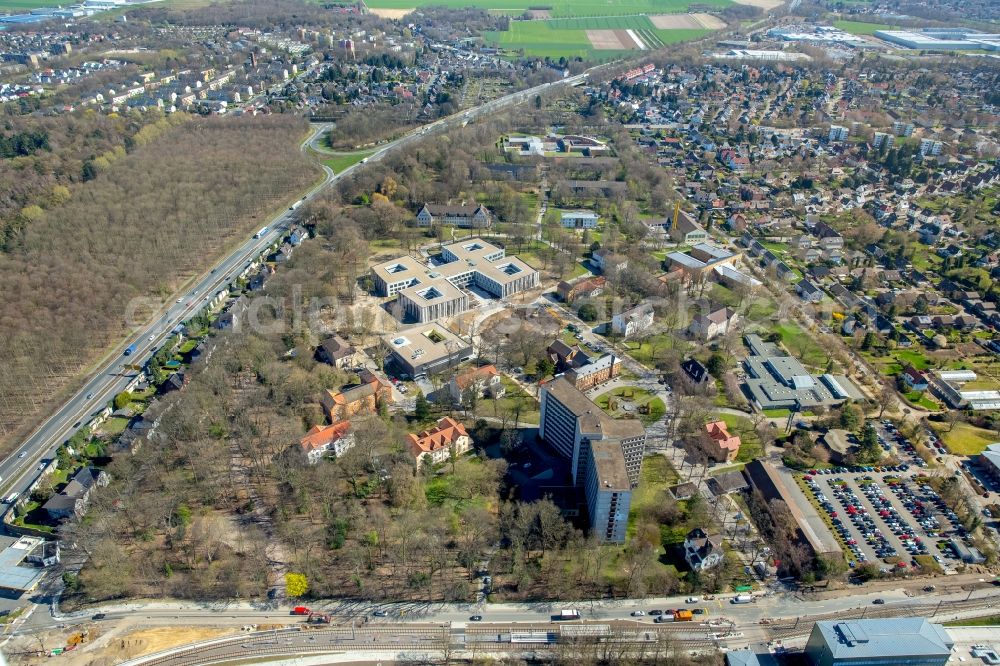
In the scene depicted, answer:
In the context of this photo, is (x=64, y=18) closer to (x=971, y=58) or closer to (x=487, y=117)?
(x=487, y=117)

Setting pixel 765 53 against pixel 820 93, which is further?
pixel 765 53

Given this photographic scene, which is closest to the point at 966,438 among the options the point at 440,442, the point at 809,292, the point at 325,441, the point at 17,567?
the point at 809,292

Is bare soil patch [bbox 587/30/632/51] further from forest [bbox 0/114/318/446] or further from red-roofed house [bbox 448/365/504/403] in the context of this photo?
red-roofed house [bbox 448/365/504/403]

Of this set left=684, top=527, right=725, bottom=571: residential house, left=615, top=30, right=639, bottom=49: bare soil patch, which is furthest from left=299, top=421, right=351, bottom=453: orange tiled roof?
left=615, top=30, right=639, bottom=49: bare soil patch

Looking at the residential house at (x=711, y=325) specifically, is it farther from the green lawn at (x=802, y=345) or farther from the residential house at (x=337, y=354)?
the residential house at (x=337, y=354)

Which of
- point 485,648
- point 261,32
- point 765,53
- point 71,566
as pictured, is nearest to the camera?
point 485,648

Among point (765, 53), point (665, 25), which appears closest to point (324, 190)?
point (765, 53)

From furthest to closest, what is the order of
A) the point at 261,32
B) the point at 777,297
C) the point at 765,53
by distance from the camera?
the point at 261,32, the point at 765,53, the point at 777,297
